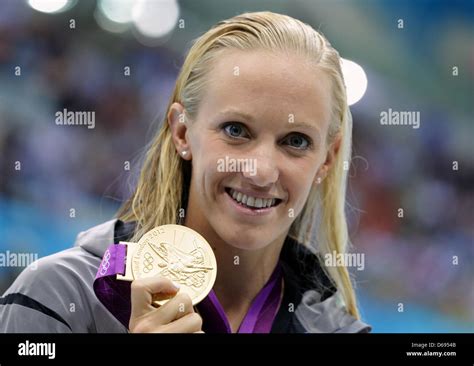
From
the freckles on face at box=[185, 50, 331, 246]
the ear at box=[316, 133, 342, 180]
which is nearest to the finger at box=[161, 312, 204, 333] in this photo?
the freckles on face at box=[185, 50, 331, 246]

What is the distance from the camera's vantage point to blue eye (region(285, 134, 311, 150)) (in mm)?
1916

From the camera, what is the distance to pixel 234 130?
191cm

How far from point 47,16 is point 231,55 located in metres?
0.58

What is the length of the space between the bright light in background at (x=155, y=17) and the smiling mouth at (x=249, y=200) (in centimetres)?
52

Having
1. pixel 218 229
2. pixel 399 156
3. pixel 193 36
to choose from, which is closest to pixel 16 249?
pixel 218 229

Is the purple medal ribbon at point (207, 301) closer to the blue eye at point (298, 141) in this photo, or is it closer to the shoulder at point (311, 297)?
the shoulder at point (311, 297)

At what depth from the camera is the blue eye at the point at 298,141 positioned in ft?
6.29

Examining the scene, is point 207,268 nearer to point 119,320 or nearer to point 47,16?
point 119,320

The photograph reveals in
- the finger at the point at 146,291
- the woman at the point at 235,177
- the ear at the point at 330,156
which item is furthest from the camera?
the ear at the point at 330,156

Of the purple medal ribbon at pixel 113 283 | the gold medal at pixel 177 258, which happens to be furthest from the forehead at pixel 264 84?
the purple medal ribbon at pixel 113 283

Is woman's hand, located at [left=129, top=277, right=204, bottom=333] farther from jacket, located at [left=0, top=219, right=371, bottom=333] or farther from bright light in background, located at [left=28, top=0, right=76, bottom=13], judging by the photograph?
bright light in background, located at [left=28, top=0, right=76, bottom=13]

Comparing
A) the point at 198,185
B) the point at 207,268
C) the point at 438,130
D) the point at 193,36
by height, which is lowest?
the point at 207,268

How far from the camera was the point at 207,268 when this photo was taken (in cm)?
187
